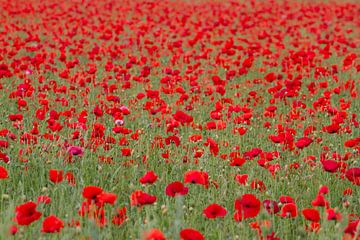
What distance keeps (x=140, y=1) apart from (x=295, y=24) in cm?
516

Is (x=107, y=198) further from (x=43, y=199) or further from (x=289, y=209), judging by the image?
(x=289, y=209)

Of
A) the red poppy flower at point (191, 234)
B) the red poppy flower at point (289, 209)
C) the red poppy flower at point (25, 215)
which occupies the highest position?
the red poppy flower at point (25, 215)

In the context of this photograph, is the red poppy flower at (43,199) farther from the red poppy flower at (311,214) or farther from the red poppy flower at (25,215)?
the red poppy flower at (311,214)

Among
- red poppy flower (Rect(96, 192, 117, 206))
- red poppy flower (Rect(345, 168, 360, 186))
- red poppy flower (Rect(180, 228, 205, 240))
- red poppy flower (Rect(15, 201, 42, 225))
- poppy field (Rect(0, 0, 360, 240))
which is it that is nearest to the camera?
red poppy flower (Rect(180, 228, 205, 240))

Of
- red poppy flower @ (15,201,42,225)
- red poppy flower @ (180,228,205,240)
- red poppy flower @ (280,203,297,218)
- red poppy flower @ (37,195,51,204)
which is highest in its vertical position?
red poppy flower @ (15,201,42,225)

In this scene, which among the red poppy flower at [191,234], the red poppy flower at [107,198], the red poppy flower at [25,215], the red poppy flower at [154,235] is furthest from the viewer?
the red poppy flower at [107,198]

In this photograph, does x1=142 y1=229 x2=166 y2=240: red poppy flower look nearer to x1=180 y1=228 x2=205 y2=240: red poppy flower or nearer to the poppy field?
the poppy field

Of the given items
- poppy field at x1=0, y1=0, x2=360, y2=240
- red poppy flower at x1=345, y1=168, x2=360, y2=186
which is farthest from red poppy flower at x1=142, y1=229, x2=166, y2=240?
red poppy flower at x1=345, y1=168, x2=360, y2=186

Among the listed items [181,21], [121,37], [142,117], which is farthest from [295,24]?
[142,117]

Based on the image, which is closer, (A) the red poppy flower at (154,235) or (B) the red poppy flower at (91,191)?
(A) the red poppy flower at (154,235)

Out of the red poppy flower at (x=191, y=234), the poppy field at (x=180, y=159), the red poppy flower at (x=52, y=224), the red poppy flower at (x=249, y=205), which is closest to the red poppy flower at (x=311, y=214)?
the poppy field at (x=180, y=159)

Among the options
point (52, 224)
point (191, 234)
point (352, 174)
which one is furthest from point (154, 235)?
point (352, 174)

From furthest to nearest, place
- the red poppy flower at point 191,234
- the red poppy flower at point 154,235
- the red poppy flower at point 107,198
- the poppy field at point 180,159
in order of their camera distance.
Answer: the poppy field at point 180,159
the red poppy flower at point 107,198
the red poppy flower at point 191,234
the red poppy flower at point 154,235

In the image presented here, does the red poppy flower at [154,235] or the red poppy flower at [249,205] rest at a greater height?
the red poppy flower at [154,235]
